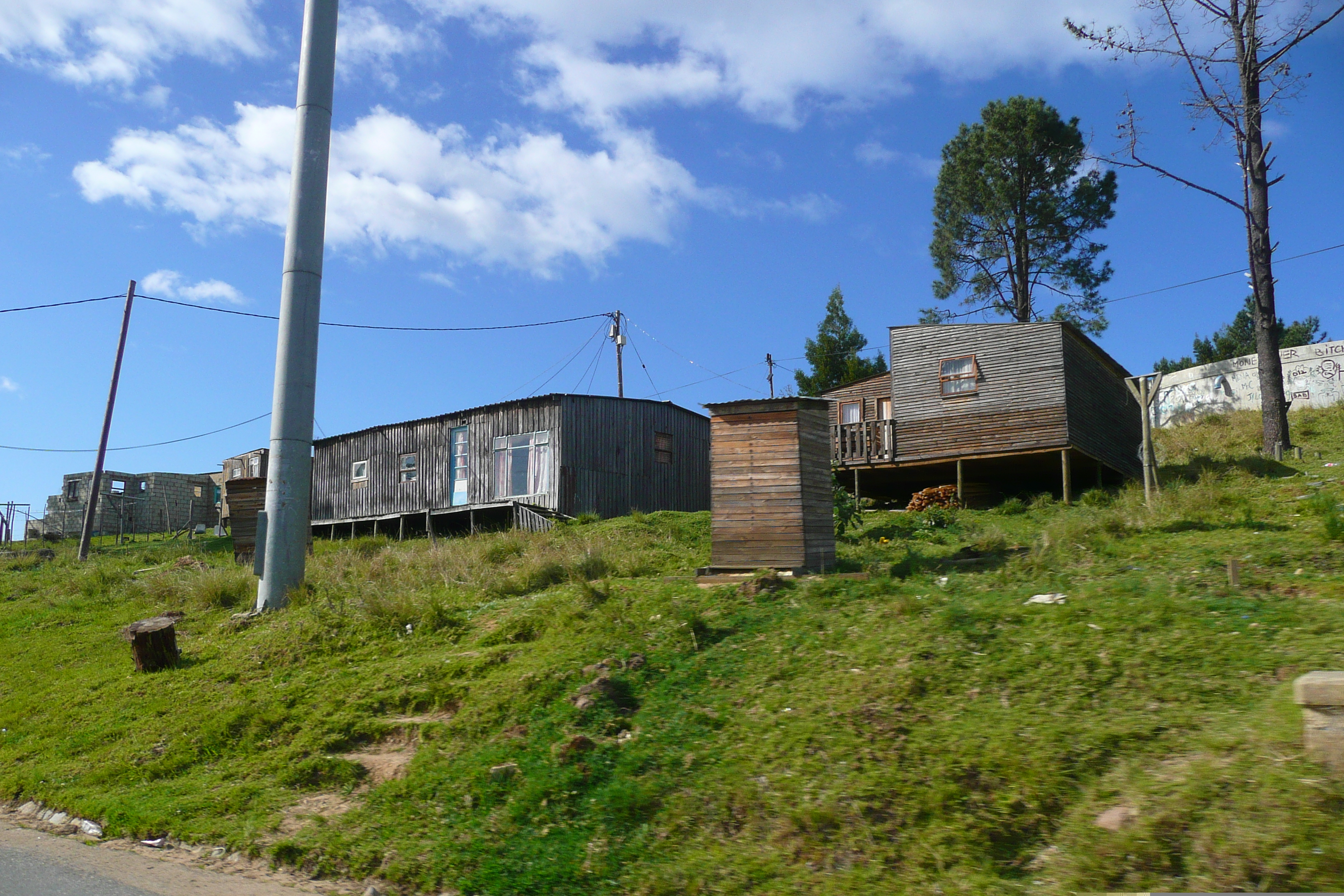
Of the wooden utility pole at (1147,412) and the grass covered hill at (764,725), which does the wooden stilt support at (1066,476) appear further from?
the grass covered hill at (764,725)

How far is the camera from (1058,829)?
4969 millimetres

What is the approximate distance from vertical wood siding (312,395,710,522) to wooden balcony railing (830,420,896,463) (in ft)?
19.0

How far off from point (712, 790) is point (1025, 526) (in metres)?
12.6

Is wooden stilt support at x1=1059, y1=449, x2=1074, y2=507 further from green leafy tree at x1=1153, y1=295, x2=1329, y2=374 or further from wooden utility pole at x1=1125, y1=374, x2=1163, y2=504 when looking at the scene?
green leafy tree at x1=1153, y1=295, x2=1329, y2=374

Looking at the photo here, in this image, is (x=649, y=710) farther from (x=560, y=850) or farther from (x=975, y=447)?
(x=975, y=447)

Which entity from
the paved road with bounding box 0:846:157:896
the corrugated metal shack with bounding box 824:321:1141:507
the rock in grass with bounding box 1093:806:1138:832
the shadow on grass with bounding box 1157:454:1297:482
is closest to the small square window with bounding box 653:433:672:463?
the corrugated metal shack with bounding box 824:321:1141:507

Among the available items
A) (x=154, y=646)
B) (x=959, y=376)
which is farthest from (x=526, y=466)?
(x=154, y=646)

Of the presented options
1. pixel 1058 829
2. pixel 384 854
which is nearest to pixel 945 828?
pixel 1058 829

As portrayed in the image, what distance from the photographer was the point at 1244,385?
120 ft

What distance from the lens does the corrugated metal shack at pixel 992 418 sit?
2177cm

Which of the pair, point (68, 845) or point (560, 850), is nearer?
point (560, 850)

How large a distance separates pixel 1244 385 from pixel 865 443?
2228cm

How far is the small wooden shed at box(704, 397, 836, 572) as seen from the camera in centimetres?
1152

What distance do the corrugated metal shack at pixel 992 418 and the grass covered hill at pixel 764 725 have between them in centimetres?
850
